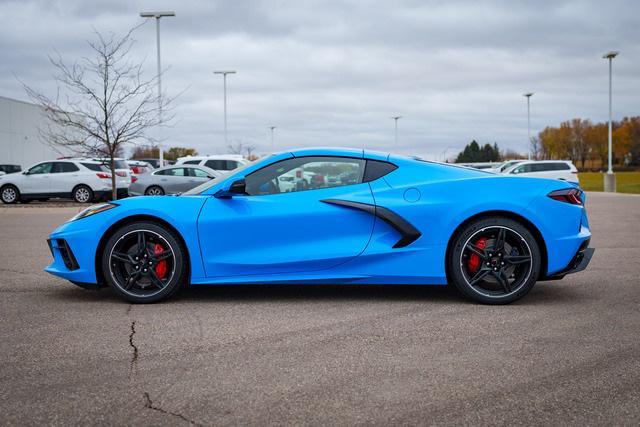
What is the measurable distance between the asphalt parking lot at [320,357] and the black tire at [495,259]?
140 mm

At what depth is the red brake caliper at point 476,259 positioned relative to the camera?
5684 mm

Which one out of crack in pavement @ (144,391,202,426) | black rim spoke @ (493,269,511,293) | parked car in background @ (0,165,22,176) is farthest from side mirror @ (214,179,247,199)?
parked car in background @ (0,165,22,176)

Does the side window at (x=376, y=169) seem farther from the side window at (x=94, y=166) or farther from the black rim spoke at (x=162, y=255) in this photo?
the side window at (x=94, y=166)

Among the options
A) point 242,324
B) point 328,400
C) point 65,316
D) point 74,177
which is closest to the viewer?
point 328,400

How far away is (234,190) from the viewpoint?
5707 mm

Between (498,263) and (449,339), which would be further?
(498,263)

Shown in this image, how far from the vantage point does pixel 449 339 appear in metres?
4.57

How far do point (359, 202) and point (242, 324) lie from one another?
1364 mm

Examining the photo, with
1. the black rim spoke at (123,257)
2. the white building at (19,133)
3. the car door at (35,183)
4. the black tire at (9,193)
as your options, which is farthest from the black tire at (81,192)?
the white building at (19,133)

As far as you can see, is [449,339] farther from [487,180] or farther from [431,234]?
[487,180]

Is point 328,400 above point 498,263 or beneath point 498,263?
beneath

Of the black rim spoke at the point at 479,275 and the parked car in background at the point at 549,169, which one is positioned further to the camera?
the parked car in background at the point at 549,169

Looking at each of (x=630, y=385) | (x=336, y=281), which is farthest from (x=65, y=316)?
(x=630, y=385)

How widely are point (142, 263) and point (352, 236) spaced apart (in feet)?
5.57
